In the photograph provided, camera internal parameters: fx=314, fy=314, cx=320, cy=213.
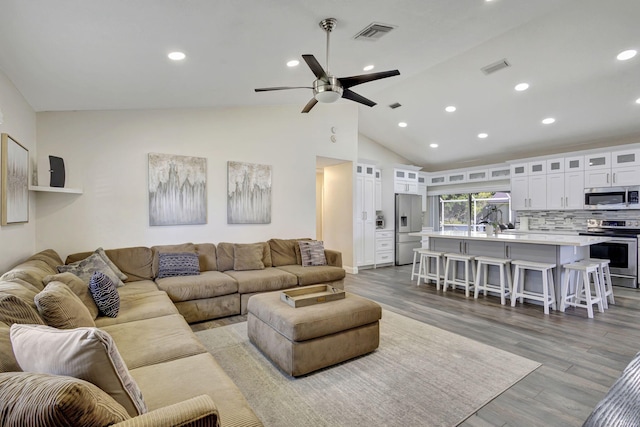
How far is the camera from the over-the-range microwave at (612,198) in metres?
5.39

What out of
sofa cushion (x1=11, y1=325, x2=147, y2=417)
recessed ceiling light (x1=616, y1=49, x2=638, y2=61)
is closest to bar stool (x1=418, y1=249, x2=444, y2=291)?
recessed ceiling light (x1=616, y1=49, x2=638, y2=61)

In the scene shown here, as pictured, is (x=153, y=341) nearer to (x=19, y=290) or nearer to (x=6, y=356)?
(x=19, y=290)

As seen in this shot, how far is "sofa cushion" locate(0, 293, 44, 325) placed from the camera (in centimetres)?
141

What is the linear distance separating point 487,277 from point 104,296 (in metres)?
5.00

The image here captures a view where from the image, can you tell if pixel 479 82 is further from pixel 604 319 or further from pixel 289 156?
pixel 604 319

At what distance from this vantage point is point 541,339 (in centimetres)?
314

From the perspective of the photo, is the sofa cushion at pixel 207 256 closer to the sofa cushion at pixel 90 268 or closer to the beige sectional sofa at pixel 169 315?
the beige sectional sofa at pixel 169 315

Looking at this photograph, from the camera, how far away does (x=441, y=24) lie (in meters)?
2.98

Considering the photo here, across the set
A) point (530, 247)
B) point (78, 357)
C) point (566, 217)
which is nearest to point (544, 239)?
point (530, 247)

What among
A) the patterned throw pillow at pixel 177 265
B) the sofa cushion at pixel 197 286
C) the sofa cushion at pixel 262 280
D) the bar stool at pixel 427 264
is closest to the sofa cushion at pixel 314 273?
the sofa cushion at pixel 262 280

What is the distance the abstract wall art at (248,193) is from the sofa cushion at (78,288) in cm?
247

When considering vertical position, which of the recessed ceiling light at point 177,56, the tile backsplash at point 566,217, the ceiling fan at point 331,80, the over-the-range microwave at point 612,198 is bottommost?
the tile backsplash at point 566,217

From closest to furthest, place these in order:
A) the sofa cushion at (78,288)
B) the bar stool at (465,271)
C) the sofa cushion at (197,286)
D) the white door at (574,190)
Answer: the sofa cushion at (78,288) < the sofa cushion at (197,286) < the bar stool at (465,271) < the white door at (574,190)

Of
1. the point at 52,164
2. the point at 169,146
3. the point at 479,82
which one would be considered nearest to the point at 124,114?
the point at 169,146
